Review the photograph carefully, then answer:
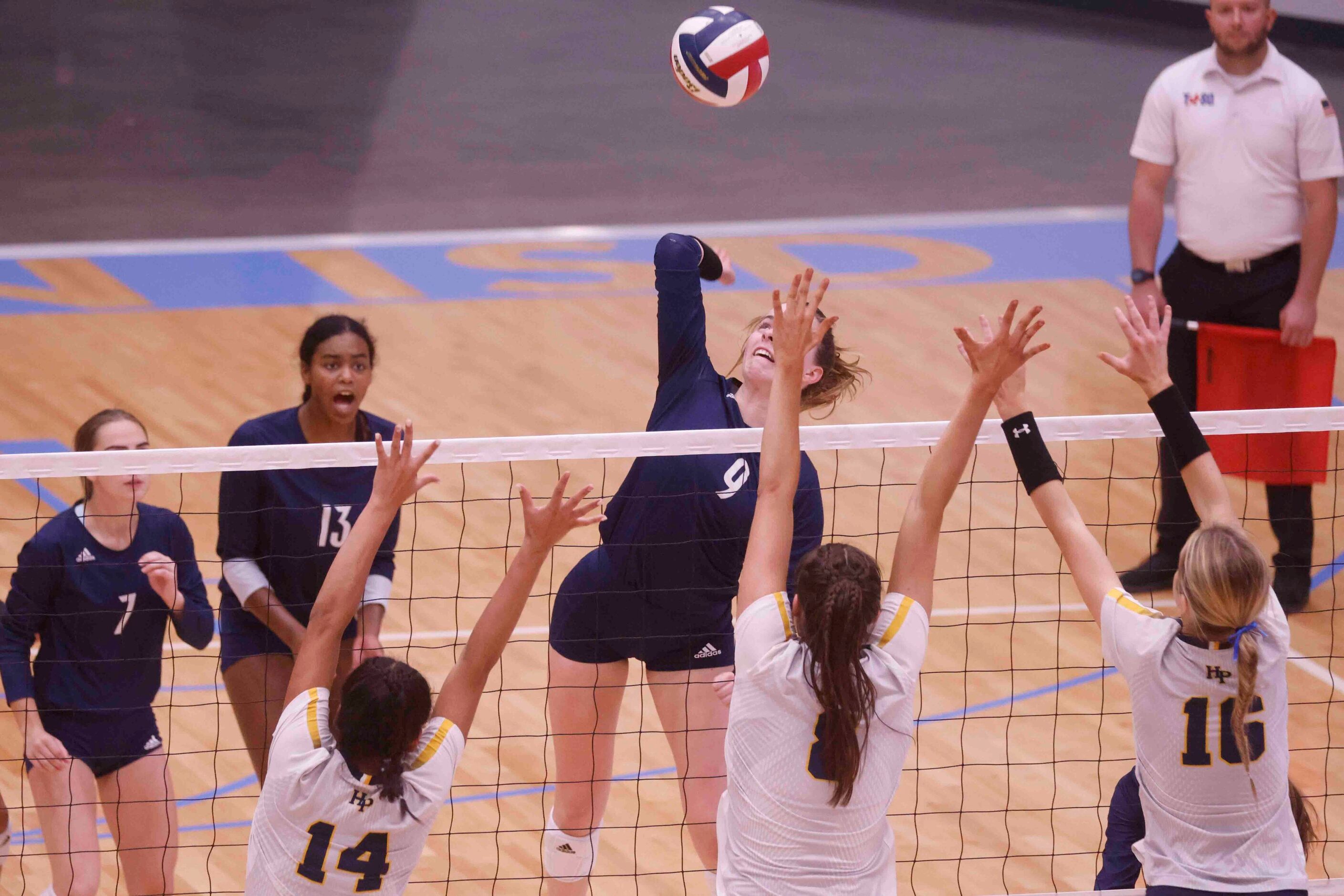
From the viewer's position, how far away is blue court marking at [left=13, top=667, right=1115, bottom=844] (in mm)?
5953

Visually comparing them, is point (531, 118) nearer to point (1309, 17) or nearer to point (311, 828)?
point (1309, 17)

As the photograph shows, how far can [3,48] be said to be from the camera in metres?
16.1

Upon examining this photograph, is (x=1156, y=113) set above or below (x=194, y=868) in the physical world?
above

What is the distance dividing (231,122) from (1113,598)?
12220 mm

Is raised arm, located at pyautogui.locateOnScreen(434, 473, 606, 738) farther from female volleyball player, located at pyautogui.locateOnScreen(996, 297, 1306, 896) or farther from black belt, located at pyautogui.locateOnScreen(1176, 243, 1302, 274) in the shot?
black belt, located at pyautogui.locateOnScreen(1176, 243, 1302, 274)

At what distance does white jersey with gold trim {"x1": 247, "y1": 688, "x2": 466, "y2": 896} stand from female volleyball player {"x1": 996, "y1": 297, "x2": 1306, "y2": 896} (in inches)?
63.6

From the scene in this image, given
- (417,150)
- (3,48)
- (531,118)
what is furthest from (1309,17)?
(3,48)

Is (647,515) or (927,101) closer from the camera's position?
(647,515)

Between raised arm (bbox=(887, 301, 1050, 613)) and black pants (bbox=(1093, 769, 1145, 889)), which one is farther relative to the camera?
black pants (bbox=(1093, 769, 1145, 889))

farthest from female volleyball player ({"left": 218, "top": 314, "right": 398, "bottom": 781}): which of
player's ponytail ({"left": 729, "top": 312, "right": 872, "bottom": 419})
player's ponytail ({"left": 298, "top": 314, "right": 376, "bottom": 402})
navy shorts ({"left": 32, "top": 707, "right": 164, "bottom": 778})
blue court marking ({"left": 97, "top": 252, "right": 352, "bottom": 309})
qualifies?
blue court marking ({"left": 97, "top": 252, "right": 352, "bottom": 309})

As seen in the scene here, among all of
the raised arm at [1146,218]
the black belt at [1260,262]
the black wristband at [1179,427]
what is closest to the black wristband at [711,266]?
the black wristband at [1179,427]

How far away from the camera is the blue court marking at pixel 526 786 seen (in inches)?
234

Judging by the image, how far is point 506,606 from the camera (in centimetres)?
382

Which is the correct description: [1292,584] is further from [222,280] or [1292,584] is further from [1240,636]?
[222,280]
